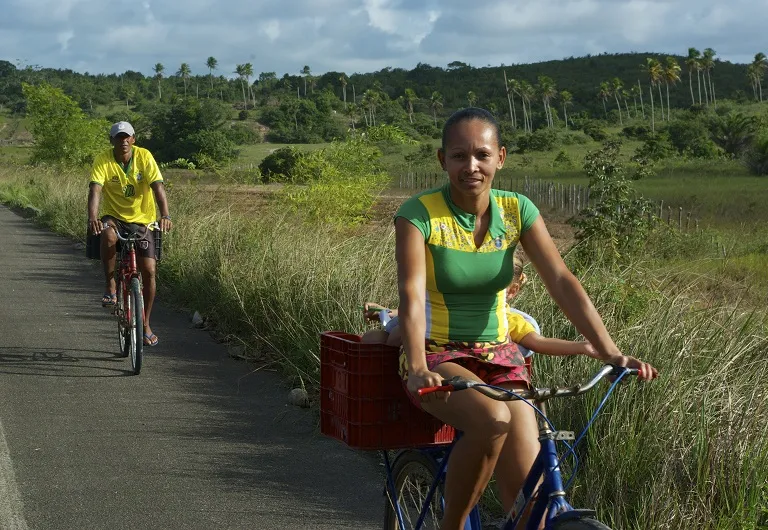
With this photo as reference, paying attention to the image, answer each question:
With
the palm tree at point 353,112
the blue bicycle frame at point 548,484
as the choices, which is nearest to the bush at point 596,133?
the palm tree at point 353,112

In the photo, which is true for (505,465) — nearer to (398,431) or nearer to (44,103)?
(398,431)

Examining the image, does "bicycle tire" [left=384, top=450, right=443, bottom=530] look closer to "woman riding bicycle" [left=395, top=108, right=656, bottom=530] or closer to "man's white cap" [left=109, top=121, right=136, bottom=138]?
"woman riding bicycle" [left=395, top=108, right=656, bottom=530]

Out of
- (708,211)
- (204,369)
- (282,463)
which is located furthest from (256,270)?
(708,211)

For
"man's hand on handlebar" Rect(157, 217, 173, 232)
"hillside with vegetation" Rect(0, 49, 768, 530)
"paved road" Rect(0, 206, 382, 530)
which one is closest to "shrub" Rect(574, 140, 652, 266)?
"hillside with vegetation" Rect(0, 49, 768, 530)

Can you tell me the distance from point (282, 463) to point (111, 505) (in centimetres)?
112

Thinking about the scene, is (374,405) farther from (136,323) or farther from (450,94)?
(450,94)

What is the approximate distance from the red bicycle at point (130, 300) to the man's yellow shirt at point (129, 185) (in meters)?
0.17

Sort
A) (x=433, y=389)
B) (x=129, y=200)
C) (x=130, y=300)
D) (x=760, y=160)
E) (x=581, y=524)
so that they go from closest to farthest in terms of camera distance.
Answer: (x=581, y=524)
(x=433, y=389)
(x=130, y=300)
(x=129, y=200)
(x=760, y=160)

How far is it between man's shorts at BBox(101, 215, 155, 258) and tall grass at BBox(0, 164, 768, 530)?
3.24 ft

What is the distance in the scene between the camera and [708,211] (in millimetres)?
37562

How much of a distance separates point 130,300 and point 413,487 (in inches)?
218

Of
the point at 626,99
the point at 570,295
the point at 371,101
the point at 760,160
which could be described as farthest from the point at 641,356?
the point at 626,99

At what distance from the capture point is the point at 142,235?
31.8 feet

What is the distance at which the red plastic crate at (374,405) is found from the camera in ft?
12.3
